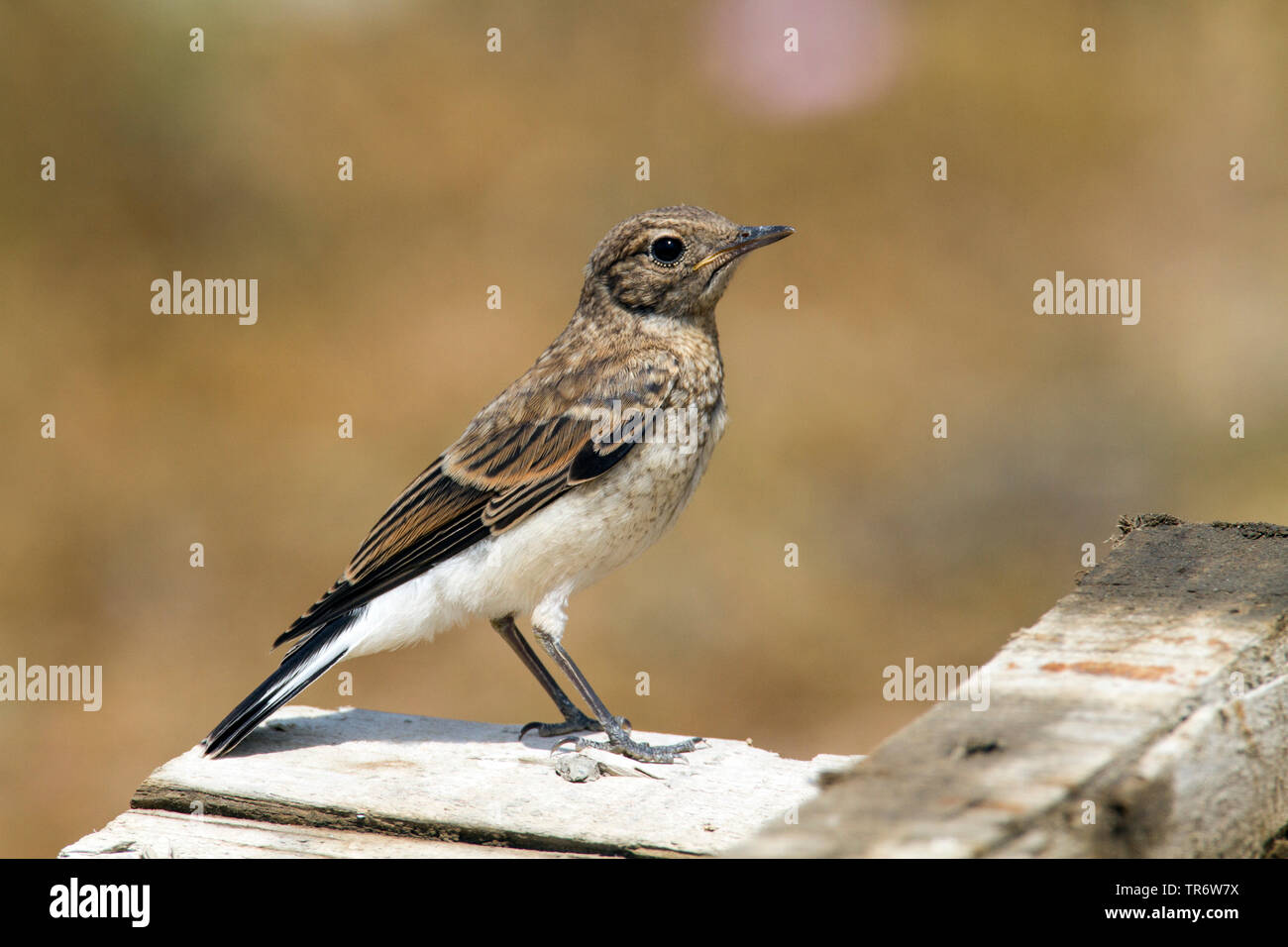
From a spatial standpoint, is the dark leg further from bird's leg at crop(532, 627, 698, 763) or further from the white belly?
the white belly

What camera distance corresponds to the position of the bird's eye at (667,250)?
5.45 meters

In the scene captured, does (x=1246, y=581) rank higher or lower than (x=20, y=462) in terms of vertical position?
lower

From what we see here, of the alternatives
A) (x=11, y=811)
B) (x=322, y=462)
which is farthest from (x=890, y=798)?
(x=322, y=462)

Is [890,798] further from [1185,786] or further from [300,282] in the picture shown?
[300,282]

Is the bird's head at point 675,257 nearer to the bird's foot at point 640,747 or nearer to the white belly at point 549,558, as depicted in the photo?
the white belly at point 549,558

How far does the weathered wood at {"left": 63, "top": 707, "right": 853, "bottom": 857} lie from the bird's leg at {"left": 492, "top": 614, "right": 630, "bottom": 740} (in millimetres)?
599

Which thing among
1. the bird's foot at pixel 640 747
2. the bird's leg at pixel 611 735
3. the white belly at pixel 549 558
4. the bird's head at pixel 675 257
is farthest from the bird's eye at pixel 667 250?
the bird's foot at pixel 640 747

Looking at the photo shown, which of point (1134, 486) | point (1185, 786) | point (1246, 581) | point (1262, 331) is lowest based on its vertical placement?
point (1185, 786)

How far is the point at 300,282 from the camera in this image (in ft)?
31.9

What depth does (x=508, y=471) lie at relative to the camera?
5.18 metres

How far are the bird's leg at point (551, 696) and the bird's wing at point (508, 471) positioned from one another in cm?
53

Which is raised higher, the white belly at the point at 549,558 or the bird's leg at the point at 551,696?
the white belly at the point at 549,558

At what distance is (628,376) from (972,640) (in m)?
3.98

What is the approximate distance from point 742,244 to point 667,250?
30cm
